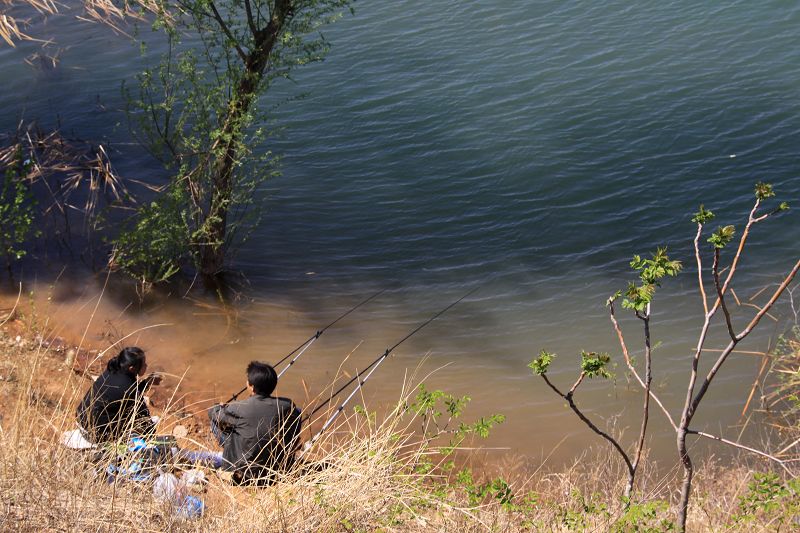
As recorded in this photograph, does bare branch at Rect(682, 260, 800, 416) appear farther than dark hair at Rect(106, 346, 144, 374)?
No

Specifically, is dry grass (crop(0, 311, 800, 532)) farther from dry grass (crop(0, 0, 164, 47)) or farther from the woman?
dry grass (crop(0, 0, 164, 47))

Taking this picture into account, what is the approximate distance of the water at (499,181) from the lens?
31.8 feet

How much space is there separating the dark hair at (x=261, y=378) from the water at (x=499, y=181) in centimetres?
Result: 267

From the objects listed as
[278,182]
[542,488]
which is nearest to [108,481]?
[542,488]

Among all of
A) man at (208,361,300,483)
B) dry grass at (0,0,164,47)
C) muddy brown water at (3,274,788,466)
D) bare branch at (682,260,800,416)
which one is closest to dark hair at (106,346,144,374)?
man at (208,361,300,483)

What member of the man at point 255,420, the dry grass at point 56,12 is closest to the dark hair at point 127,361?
the man at point 255,420

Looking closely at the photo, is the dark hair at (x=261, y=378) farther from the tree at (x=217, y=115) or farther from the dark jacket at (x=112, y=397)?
the tree at (x=217, y=115)

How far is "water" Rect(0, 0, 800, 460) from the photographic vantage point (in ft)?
31.8

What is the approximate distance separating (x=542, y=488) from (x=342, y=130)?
797 cm

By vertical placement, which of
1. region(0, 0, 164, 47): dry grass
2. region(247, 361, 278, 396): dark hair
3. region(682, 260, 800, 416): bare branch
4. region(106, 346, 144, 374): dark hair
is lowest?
region(247, 361, 278, 396): dark hair

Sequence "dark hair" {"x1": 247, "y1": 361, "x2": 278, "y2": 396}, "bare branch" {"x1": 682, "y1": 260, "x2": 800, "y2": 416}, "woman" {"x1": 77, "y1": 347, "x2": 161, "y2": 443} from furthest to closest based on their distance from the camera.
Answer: "dark hair" {"x1": 247, "y1": 361, "x2": 278, "y2": 396} → "woman" {"x1": 77, "y1": 347, "x2": 161, "y2": 443} → "bare branch" {"x1": 682, "y1": 260, "x2": 800, "y2": 416}

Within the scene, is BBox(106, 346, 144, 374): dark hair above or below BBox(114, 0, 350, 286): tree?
A: below

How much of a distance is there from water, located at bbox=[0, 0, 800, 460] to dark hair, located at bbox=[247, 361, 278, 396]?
267cm

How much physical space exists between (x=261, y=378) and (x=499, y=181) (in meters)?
7.17
